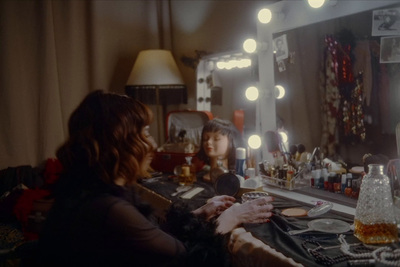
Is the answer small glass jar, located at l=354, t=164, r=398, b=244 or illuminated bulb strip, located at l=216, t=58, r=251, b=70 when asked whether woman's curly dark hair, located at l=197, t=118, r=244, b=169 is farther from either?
small glass jar, located at l=354, t=164, r=398, b=244

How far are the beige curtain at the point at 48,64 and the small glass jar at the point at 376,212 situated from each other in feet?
6.44

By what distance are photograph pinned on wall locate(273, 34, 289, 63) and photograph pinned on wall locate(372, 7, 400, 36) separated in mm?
437

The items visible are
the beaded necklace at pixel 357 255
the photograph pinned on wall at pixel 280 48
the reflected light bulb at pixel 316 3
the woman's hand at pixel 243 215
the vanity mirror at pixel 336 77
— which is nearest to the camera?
the beaded necklace at pixel 357 255

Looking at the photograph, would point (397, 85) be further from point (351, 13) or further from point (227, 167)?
point (227, 167)

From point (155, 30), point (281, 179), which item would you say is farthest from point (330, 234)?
point (155, 30)

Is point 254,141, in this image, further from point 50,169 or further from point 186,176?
point 50,169

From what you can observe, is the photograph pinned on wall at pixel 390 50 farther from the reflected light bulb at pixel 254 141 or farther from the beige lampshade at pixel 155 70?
the beige lampshade at pixel 155 70

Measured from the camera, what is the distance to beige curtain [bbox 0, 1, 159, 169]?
2.29m

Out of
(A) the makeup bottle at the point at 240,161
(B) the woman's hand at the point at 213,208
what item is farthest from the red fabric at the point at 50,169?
(B) the woman's hand at the point at 213,208

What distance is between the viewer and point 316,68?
1.69 meters

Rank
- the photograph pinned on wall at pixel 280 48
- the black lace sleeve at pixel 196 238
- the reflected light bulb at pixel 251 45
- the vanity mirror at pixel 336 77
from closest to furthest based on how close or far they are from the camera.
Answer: the black lace sleeve at pixel 196 238 < the vanity mirror at pixel 336 77 < the photograph pinned on wall at pixel 280 48 < the reflected light bulb at pixel 251 45

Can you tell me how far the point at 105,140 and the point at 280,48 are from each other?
44.3 inches

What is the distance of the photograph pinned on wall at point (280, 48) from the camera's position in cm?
178

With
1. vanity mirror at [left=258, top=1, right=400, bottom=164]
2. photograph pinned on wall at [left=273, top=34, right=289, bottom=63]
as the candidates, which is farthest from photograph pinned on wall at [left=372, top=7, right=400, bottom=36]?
photograph pinned on wall at [left=273, top=34, right=289, bottom=63]
